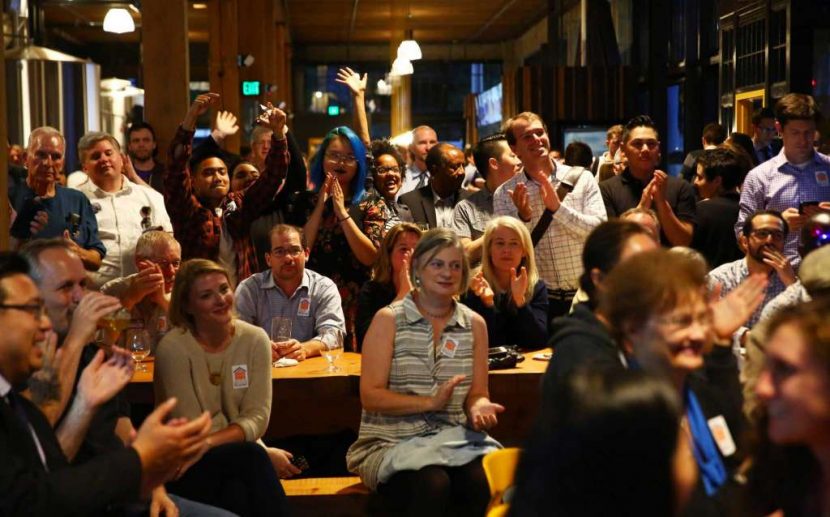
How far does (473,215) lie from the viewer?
6527mm

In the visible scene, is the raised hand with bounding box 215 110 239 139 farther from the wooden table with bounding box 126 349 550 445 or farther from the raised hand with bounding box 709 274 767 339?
the raised hand with bounding box 709 274 767 339

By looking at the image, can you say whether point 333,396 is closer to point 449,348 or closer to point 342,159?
point 449,348

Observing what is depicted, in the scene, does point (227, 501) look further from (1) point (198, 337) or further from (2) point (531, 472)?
(2) point (531, 472)

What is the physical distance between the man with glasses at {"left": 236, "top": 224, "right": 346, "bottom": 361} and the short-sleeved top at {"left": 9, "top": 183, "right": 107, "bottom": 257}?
3.26ft

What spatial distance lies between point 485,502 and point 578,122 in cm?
1093

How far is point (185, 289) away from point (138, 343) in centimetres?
68

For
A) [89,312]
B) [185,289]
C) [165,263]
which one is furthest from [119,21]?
[89,312]

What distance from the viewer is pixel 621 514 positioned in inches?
60.6

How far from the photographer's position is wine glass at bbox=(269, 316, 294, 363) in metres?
5.21

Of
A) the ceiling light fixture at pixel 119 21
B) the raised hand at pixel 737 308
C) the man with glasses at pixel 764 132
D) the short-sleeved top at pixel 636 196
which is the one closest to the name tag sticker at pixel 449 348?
the raised hand at pixel 737 308

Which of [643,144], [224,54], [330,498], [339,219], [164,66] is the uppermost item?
[224,54]

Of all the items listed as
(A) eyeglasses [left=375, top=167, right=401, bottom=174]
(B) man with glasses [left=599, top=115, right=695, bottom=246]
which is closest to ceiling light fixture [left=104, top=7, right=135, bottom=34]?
(A) eyeglasses [left=375, top=167, right=401, bottom=174]

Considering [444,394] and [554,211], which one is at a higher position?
[554,211]

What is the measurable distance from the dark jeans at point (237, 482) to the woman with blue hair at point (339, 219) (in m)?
1.65
